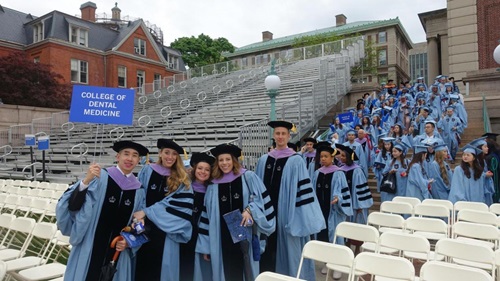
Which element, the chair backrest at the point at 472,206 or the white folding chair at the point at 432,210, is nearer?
the white folding chair at the point at 432,210

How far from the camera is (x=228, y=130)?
12883 mm

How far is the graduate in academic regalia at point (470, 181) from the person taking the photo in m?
6.13

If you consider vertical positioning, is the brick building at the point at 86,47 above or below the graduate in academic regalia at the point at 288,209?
above

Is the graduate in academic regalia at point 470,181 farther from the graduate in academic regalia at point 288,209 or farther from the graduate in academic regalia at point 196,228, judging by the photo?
the graduate in academic regalia at point 196,228

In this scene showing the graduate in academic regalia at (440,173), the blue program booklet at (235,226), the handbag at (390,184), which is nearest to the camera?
the blue program booklet at (235,226)

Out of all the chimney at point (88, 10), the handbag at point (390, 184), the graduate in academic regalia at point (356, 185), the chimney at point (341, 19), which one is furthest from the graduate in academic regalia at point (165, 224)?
the chimney at point (341, 19)

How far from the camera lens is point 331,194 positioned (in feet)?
17.1

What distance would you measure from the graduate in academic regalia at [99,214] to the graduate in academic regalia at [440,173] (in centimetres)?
554

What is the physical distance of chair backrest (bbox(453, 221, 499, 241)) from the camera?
401cm

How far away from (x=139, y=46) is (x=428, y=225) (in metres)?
31.7

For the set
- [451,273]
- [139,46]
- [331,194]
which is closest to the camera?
[451,273]

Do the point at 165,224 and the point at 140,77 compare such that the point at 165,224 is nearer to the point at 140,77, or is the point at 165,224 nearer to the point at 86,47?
the point at 86,47

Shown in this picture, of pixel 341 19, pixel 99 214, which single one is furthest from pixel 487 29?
pixel 341 19

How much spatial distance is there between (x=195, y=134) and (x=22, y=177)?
231 inches
